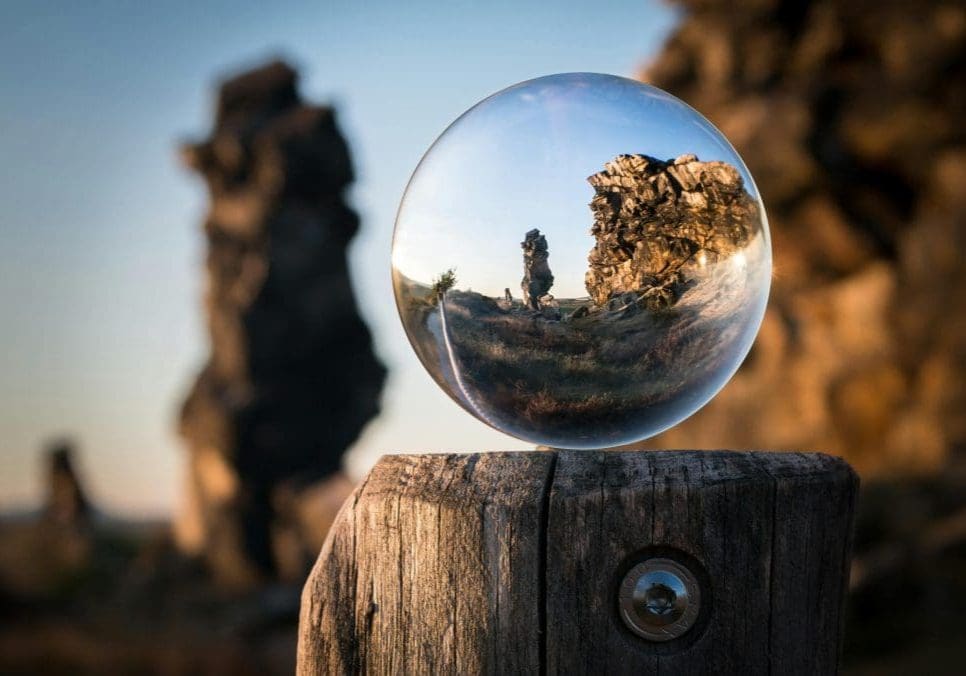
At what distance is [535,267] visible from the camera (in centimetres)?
163

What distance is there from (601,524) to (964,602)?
27.0 feet

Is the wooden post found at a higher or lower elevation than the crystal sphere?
lower

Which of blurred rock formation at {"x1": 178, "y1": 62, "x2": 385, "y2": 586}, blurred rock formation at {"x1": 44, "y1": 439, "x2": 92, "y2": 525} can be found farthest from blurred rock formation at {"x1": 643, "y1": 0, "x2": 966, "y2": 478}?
blurred rock formation at {"x1": 44, "y1": 439, "x2": 92, "y2": 525}

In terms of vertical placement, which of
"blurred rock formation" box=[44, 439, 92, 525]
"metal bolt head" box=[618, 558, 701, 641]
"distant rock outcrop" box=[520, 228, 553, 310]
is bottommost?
"blurred rock formation" box=[44, 439, 92, 525]

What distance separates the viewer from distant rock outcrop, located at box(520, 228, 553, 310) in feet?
5.34

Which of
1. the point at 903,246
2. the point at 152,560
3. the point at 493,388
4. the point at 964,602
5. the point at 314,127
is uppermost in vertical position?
the point at 314,127

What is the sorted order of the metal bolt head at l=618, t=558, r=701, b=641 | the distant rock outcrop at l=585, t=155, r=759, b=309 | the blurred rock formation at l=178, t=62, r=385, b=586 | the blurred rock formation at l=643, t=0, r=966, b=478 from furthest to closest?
the blurred rock formation at l=178, t=62, r=385, b=586, the blurred rock formation at l=643, t=0, r=966, b=478, the distant rock outcrop at l=585, t=155, r=759, b=309, the metal bolt head at l=618, t=558, r=701, b=641

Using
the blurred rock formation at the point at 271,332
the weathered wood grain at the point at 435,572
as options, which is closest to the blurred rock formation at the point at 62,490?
the blurred rock formation at the point at 271,332

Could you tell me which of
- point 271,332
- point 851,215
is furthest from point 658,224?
point 271,332

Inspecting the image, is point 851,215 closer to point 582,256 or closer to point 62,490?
point 582,256

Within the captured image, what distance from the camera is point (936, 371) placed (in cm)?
1206

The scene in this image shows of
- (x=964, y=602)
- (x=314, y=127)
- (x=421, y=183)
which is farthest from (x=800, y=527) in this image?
(x=314, y=127)

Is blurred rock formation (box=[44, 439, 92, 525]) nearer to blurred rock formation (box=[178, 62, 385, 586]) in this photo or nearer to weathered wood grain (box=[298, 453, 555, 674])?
blurred rock formation (box=[178, 62, 385, 586])

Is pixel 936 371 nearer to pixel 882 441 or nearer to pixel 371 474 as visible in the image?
pixel 882 441
